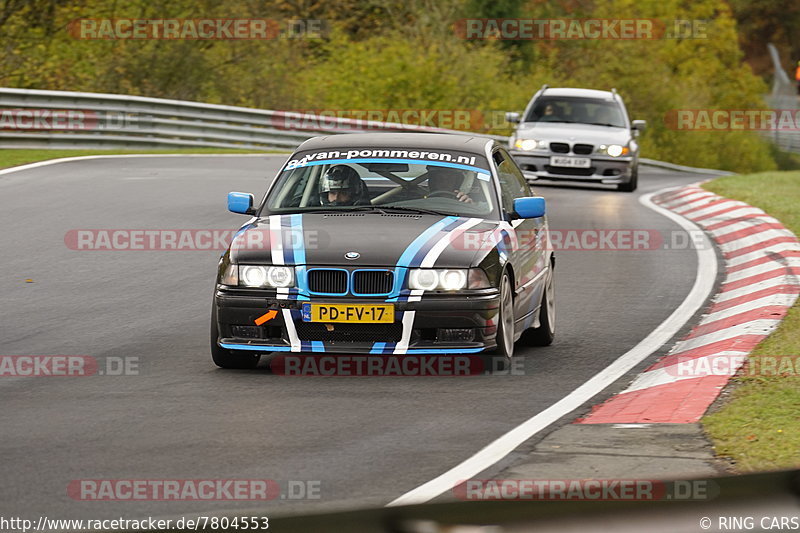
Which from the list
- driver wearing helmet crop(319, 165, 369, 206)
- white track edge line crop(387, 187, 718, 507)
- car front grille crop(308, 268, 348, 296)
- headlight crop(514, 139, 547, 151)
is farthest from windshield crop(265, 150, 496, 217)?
headlight crop(514, 139, 547, 151)

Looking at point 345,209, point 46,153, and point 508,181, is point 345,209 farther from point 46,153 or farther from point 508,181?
point 46,153

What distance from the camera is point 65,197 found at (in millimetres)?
18500

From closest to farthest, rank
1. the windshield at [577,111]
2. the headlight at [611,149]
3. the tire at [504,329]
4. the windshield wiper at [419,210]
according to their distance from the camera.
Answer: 1. the tire at [504,329]
2. the windshield wiper at [419,210]
3. the headlight at [611,149]
4. the windshield at [577,111]

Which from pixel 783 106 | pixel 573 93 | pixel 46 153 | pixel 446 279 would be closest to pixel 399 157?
pixel 446 279

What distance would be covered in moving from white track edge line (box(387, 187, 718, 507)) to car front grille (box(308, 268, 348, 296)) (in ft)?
4.87

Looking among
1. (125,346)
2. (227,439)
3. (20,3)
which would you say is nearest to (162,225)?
(125,346)

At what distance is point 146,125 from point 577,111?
8484 mm

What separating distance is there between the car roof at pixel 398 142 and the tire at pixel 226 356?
5.85 feet

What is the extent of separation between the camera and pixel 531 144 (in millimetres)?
25516

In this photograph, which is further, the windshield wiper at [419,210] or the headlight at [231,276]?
the windshield wiper at [419,210]

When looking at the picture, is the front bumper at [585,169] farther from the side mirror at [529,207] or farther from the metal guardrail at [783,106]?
the metal guardrail at [783,106]

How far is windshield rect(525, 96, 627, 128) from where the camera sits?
2667 cm

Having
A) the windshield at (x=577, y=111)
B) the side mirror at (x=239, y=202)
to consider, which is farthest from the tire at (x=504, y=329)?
the windshield at (x=577, y=111)

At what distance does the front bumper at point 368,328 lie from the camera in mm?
8414
